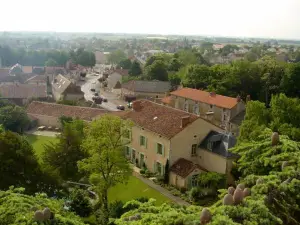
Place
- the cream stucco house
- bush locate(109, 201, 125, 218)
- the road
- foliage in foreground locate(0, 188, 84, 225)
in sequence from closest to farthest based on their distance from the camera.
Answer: foliage in foreground locate(0, 188, 84, 225) < bush locate(109, 201, 125, 218) < the cream stucco house < the road

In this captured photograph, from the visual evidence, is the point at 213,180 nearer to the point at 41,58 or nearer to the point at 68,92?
the point at 68,92

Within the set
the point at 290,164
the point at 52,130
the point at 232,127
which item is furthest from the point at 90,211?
the point at 232,127

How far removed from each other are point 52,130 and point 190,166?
28.2 m

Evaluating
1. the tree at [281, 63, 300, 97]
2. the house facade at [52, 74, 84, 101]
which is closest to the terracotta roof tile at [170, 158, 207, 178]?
the tree at [281, 63, 300, 97]

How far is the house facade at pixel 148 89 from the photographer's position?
84062 millimetres

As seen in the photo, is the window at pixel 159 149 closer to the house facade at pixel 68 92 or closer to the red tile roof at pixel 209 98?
the red tile roof at pixel 209 98

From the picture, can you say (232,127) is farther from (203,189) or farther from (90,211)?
(90,211)

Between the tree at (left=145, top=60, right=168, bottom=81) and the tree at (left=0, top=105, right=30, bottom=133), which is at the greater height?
the tree at (left=145, top=60, right=168, bottom=81)

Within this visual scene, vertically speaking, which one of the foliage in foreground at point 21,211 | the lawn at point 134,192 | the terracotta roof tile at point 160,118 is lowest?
the lawn at point 134,192

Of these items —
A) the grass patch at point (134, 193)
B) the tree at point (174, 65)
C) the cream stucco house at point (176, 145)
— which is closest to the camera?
the grass patch at point (134, 193)

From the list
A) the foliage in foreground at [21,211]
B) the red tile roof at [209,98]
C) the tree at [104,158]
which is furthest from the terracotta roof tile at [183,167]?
the red tile roof at [209,98]

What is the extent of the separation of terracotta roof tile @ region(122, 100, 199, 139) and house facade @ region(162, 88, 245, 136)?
15541 mm

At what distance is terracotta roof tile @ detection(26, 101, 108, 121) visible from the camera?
57.4 meters

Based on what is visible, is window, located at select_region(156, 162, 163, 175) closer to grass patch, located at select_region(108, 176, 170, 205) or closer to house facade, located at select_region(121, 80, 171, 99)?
grass patch, located at select_region(108, 176, 170, 205)
